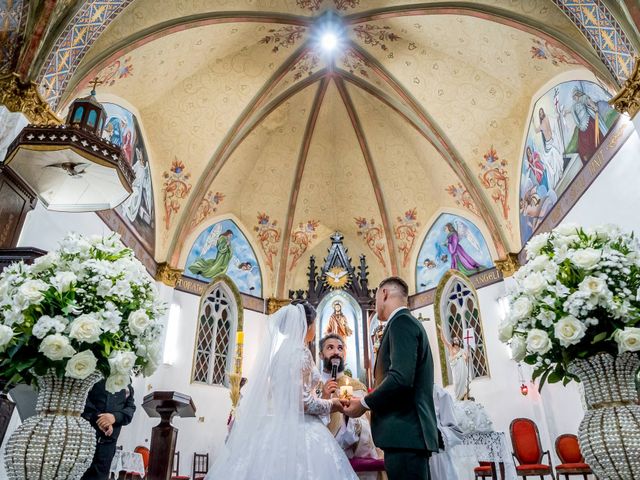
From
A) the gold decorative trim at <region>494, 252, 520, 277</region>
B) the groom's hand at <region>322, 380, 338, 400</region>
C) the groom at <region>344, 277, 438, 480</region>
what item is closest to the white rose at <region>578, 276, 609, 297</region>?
the groom at <region>344, 277, 438, 480</region>

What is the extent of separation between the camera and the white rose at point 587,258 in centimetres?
251

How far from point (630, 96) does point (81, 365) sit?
279 inches

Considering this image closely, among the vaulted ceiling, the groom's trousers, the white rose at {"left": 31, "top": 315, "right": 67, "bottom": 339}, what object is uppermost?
the vaulted ceiling

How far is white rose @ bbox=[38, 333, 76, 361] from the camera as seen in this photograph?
220cm

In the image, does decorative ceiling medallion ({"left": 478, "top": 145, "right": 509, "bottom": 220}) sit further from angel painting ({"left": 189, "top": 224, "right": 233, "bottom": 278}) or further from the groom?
the groom

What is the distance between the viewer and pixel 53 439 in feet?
7.13

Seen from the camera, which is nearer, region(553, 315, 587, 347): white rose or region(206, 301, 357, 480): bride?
region(553, 315, 587, 347): white rose

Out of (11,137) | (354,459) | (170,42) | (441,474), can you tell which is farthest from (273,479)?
(170,42)

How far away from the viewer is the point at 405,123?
12.3 m

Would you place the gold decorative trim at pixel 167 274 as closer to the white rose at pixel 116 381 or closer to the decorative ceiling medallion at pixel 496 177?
the decorative ceiling medallion at pixel 496 177

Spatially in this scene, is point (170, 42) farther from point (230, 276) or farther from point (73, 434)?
point (73, 434)

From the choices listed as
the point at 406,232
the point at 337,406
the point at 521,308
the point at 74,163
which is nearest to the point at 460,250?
the point at 406,232

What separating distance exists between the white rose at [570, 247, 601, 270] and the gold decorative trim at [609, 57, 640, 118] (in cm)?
495

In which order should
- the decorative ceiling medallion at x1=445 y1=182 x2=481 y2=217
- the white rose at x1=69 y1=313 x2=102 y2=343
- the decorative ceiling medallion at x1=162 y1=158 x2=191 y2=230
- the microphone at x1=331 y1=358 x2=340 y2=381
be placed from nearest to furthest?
the white rose at x1=69 y1=313 x2=102 y2=343, the microphone at x1=331 y1=358 x2=340 y2=381, the decorative ceiling medallion at x1=162 y1=158 x2=191 y2=230, the decorative ceiling medallion at x1=445 y1=182 x2=481 y2=217
